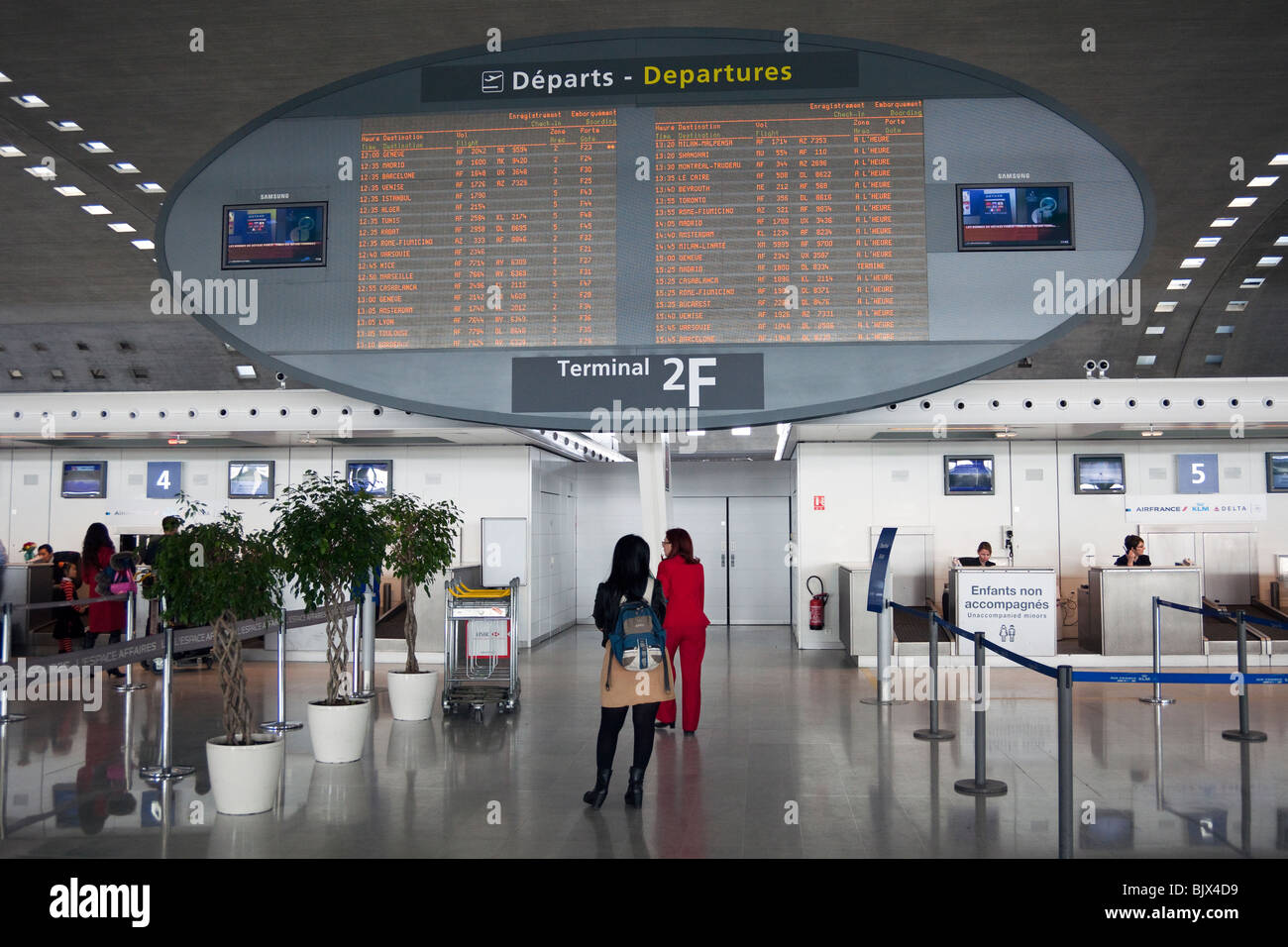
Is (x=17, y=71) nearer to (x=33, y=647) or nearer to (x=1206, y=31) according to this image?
(x=33, y=647)

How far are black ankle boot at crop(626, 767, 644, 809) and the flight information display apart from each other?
2.52m

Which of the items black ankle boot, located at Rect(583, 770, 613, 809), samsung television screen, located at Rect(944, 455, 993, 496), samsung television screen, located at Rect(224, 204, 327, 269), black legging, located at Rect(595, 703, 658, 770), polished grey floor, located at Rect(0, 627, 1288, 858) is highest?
samsung television screen, located at Rect(224, 204, 327, 269)

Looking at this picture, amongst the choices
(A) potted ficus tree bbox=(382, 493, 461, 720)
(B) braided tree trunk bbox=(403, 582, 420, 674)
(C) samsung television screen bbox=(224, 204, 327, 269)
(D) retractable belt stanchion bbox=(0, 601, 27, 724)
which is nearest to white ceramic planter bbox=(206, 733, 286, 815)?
(C) samsung television screen bbox=(224, 204, 327, 269)

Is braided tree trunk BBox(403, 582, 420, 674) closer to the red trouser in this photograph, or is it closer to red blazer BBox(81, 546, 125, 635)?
the red trouser

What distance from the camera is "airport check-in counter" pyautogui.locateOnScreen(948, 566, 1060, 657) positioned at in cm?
1122

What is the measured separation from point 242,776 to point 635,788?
215 centimetres

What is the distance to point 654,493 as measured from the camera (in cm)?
627

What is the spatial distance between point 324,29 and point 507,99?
5323 mm

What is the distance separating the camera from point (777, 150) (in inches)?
182

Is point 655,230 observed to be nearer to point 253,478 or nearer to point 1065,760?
point 1065,760

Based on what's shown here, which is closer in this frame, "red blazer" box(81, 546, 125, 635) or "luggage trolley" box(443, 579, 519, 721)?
"luggage trolley" box(443, 579, 519, 721)
